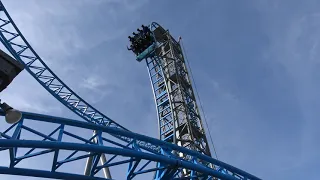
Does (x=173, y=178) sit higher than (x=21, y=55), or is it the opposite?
(x=21, y=55)

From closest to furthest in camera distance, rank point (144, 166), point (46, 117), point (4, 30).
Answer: point (46, 117) < point (144, 166) < point (4, 30)

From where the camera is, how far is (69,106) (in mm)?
19281

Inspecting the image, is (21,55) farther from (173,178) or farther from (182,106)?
(173,178)

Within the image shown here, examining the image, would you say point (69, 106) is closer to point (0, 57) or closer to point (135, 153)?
point (135, 153)

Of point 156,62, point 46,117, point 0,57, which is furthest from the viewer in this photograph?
point 156,62

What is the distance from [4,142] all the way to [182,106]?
13.5m

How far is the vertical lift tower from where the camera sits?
19.7 metres

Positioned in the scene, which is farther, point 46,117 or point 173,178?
point 173,178

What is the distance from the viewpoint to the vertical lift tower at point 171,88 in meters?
19.7

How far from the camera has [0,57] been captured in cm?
504

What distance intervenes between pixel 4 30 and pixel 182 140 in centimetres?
990

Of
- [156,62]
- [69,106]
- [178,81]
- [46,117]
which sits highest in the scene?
[156,62]

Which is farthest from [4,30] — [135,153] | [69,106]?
[135,153]

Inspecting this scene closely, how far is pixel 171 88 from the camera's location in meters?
22.3
